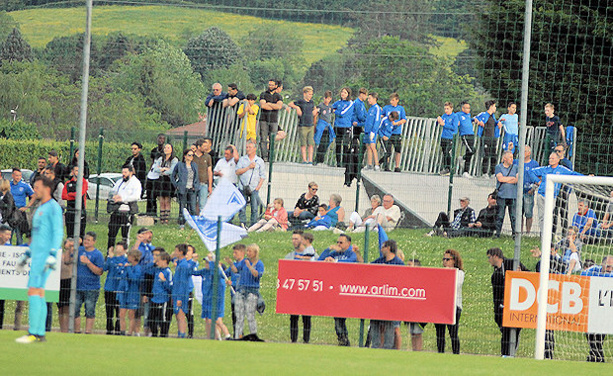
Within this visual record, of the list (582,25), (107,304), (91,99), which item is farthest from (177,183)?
(91,99)

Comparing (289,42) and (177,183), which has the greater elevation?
(289,42)

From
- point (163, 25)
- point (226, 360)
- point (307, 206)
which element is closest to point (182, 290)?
point (226, 360)

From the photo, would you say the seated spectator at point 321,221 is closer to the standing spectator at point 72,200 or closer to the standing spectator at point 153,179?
the standing spectator at point 153,179

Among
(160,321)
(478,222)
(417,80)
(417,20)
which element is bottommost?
(160,321)

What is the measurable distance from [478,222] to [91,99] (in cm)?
1941

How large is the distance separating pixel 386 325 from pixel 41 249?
488 cm

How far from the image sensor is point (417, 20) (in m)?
25.2

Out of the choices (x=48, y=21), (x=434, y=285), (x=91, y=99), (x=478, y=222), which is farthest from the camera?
(x=91, y=99)

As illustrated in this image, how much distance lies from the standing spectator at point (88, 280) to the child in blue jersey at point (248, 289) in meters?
1.80

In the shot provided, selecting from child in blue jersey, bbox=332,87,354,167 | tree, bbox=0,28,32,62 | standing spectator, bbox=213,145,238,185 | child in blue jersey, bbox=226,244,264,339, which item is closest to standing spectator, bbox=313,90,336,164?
child in blue jersey, bbox=332,87,354,167

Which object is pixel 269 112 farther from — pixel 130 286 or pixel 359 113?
pixel 130 286

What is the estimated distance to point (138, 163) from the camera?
16.1 metres

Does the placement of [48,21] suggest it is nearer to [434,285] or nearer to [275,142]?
[275,142]

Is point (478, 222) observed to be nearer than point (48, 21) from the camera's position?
Yes
